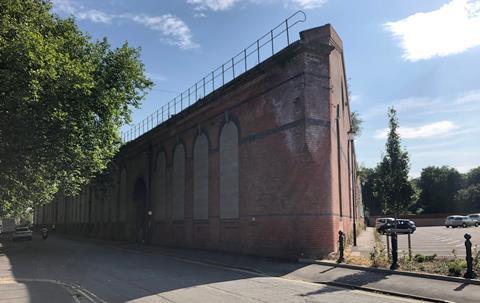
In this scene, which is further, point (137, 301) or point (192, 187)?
point (192, 187)

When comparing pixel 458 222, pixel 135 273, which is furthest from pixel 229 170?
pixel 458 222

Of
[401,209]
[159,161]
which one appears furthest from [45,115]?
[159,161]

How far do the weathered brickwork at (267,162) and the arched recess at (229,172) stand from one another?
0.05 m

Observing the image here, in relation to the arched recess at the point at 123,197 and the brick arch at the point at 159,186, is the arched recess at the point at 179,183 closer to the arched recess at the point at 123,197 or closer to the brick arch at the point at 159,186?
the brick arch at the point at 159,186

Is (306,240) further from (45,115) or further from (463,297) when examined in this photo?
(45,115)

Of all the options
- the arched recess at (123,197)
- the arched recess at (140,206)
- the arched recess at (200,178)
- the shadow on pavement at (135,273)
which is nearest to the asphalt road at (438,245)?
the shadow on pavement at (135,273)

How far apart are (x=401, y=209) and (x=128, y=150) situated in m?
30.3

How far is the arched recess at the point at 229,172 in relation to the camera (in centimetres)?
2403

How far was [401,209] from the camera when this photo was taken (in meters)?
17.6

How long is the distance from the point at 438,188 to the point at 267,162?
82476mm

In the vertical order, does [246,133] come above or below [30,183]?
above

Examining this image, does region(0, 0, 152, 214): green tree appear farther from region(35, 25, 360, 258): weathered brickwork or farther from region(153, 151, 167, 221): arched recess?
region(153, 151, 167, 221): arched recess

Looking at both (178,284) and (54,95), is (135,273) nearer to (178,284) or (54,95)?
(178,284)

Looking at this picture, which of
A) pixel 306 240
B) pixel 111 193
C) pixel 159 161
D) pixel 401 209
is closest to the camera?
pixel 401 209
